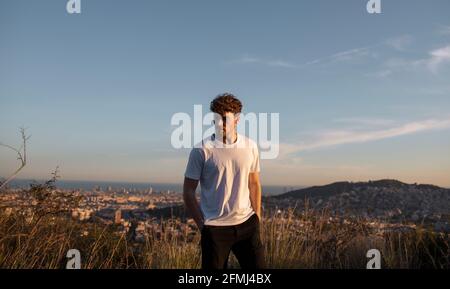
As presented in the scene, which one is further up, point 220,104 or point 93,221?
point 220,104

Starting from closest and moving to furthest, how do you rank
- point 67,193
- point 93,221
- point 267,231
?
point 67,193, point 267,231, point 93,221

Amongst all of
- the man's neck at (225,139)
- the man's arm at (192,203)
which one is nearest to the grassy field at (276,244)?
the man's arm at (192,203)

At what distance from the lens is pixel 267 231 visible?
770 centimetres

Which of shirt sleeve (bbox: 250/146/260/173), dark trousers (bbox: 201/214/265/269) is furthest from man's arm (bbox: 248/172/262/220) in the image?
dark trousers (bbox: 201/214/265/269)

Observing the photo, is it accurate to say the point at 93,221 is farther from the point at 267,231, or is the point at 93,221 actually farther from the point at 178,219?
the point at 267,231

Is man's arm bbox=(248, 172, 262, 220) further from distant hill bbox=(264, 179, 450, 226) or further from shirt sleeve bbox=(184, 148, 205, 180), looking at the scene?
distant hill bbox=(264, 179, 450, 226)

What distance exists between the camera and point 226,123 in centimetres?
400

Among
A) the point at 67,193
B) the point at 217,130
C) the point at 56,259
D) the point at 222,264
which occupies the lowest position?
the point at 56,259

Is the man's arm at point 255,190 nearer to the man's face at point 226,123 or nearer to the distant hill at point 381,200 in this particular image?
the man's face at point 226,123

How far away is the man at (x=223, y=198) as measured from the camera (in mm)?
3824

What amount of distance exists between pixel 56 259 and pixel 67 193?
83cm

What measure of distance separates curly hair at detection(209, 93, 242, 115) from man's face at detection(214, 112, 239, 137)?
0.11ft
